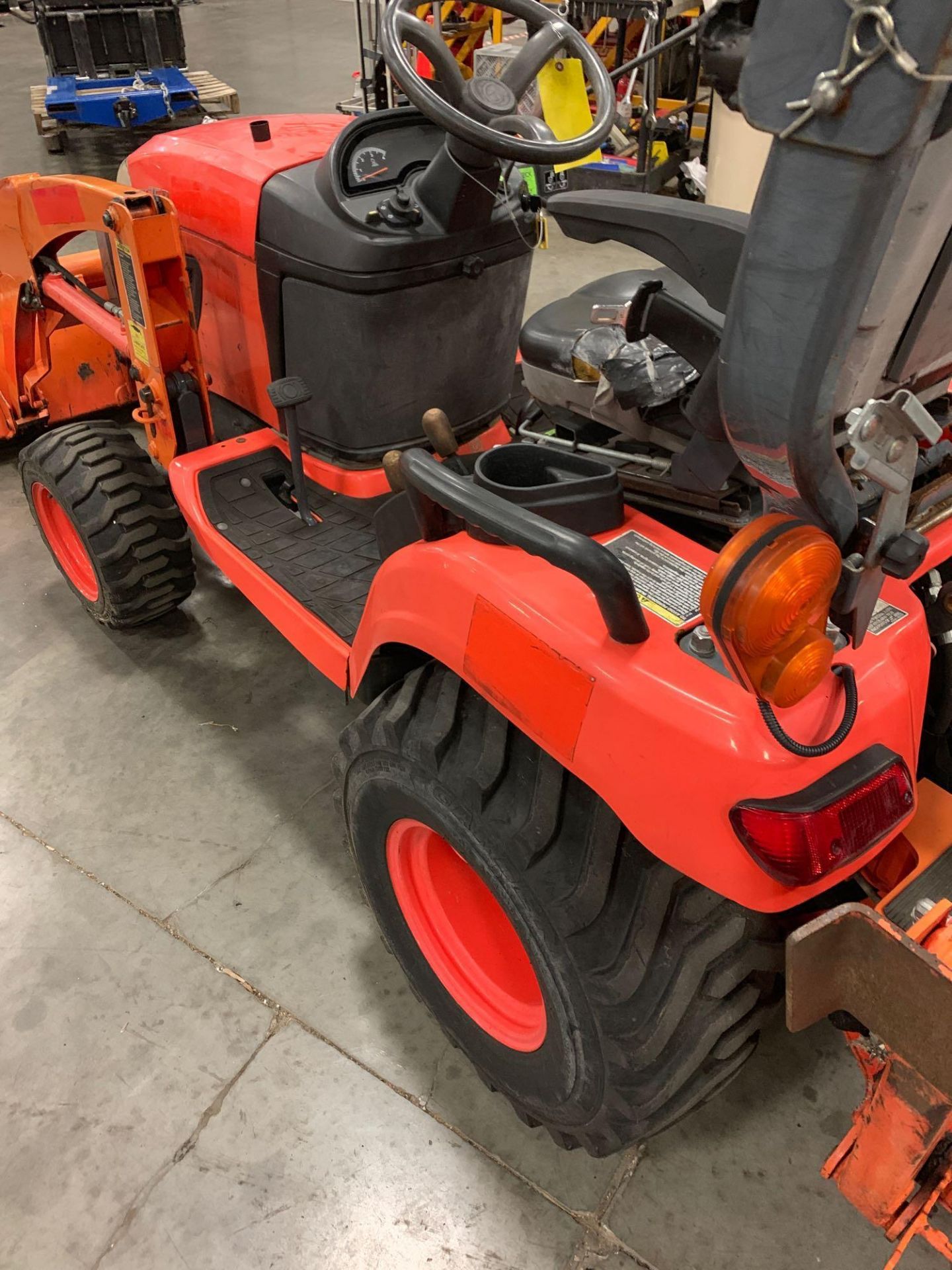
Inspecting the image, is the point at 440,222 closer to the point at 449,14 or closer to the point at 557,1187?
the point at 557,1187

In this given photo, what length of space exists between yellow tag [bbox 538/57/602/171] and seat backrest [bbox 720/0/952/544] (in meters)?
1.16

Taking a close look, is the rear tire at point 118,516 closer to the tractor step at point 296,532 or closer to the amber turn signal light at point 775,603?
the tractor step at point 296,532

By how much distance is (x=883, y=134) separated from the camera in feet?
2.13

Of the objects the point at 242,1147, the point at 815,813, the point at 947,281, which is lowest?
the point at 242,1147

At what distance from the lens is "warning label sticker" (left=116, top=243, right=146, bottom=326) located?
208 cm

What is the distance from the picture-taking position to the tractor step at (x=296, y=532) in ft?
6.76

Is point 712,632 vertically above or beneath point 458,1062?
above

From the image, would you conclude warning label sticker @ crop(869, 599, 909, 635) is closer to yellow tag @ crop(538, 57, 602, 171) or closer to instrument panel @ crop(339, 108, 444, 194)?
yellow tag @ crop(538, 57, 602, 171)

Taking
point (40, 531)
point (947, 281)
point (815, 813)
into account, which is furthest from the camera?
point (40, 531)

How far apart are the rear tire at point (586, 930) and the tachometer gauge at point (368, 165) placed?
49.2 inches

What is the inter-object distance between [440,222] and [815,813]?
5.34ft

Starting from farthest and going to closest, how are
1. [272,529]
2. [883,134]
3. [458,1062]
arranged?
[272,529]
[458,1062]
[883,134]

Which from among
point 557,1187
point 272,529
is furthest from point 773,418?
point 272,529

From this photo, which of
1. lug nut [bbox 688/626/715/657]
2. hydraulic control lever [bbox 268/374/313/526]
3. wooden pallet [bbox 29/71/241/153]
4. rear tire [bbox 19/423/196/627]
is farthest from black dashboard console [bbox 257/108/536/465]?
wooden pallet [bbox 29/71/241/153]
